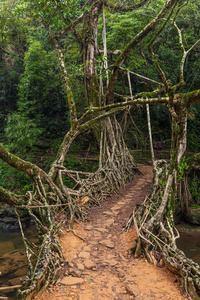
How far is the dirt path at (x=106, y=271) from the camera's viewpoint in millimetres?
2607

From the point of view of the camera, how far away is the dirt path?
261cm

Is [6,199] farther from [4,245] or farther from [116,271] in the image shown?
[4,245]

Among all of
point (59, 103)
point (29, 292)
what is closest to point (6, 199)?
point (29, 292)

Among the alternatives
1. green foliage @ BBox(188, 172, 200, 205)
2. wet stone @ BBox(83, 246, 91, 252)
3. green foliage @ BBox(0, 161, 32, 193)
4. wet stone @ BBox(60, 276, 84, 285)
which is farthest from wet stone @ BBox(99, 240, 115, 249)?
green foliage @ BBox(0, 161, 32, 193)

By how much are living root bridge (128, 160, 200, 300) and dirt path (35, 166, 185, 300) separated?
0.14 meters

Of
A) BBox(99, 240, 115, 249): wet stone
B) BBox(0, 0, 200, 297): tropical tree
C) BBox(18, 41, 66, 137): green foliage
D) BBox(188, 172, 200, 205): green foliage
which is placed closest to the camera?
BBox(0, 0, 200, 297): tropical tree

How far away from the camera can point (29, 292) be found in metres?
2.29

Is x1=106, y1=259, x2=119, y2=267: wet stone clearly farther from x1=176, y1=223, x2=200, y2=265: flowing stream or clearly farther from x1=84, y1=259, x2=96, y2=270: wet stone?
x1=176, y1=223, x2=200, y2=265: flowing stream

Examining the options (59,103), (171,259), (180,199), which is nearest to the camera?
(171,259)

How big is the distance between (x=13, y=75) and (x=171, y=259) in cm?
1136

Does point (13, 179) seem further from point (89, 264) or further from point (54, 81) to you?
point (89, 264)

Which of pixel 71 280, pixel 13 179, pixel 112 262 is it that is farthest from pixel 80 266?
pixel 13 179

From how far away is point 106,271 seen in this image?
3.09m

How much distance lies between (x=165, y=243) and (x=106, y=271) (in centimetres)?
87
